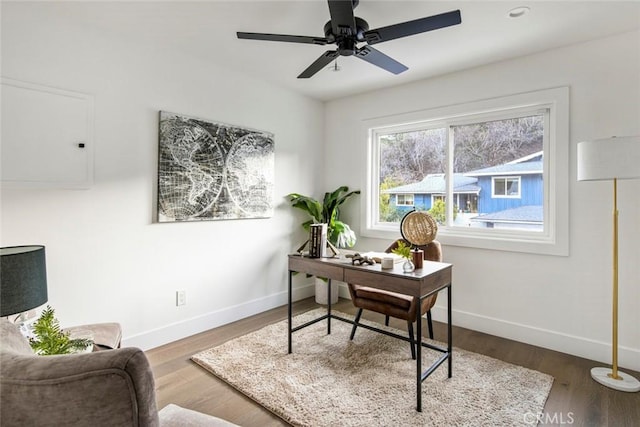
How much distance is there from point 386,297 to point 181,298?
1.83 metres

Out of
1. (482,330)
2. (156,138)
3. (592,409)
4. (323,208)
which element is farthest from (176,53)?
(592,409)

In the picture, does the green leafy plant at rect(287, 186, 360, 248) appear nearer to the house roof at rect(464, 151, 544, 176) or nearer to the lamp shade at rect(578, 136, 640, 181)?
the house roof at rect(464, 151, 544, 176)

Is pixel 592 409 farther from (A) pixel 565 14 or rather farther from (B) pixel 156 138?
(B) pixel 156 138

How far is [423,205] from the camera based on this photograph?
3693mm

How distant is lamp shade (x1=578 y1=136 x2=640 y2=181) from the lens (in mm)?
2082

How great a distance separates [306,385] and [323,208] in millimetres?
2235

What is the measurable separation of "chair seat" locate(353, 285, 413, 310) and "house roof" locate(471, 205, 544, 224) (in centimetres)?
135

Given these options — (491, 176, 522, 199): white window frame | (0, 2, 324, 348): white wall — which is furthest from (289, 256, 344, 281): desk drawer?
(491, 176, 522, 199): white window frame

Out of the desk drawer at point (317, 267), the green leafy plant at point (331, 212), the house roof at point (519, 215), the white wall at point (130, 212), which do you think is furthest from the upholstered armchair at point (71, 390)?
the house roof at point (519, 215)

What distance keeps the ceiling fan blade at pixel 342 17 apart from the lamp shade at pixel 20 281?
1940mm

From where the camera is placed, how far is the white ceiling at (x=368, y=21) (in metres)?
2.19

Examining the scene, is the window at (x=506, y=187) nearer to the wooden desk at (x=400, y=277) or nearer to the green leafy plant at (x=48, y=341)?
the wooden desk at (x=400, y=277)

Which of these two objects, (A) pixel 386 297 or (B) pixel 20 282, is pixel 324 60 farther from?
(B) pixel 20 282

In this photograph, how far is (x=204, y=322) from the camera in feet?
10.3
